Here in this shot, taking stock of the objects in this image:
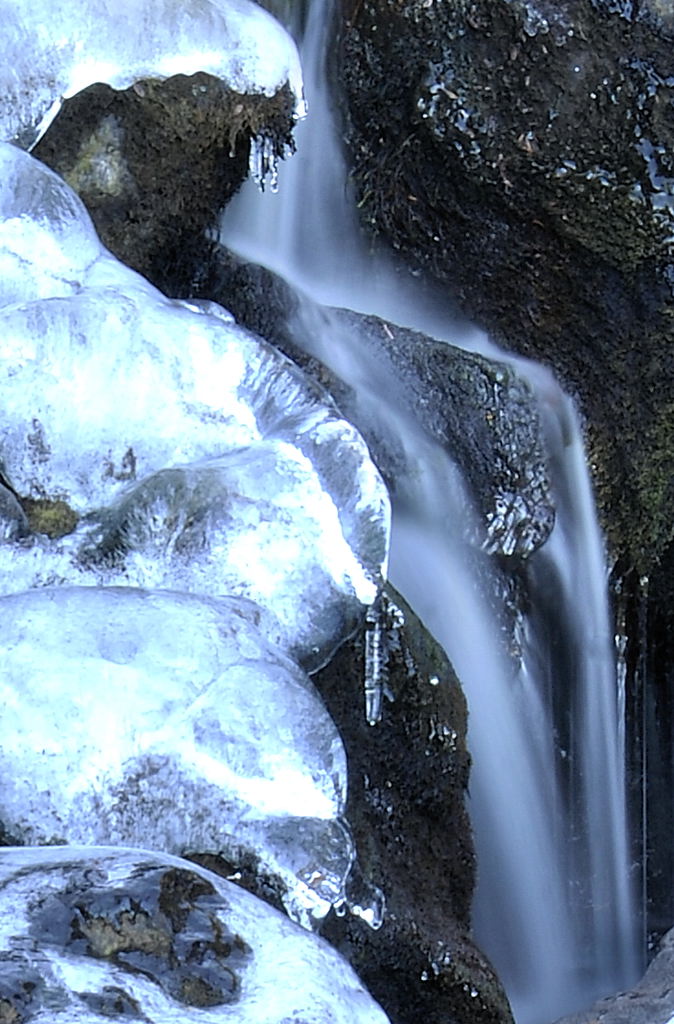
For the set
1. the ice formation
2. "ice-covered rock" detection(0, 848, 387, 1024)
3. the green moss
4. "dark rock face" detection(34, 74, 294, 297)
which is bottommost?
the green moss

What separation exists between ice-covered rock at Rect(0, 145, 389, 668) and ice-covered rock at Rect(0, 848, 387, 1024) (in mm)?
746

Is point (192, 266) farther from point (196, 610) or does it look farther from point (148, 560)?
point (196, 610)

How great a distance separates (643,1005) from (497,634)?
5.72ft

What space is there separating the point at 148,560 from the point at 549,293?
225 centimetres

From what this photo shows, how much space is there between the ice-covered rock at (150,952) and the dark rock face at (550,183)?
9.26ft

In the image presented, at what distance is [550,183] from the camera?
13.3 feet

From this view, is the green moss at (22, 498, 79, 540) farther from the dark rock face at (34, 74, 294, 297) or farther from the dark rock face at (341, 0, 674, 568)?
the dark rock face at (341, 0, 674, 568)

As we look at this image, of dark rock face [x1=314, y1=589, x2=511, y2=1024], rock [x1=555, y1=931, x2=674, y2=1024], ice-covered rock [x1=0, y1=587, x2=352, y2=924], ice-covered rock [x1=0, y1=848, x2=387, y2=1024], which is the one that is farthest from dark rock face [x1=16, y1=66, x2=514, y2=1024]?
ice-covered rock [x1=0, y1=848, x2=387, y2=1024]

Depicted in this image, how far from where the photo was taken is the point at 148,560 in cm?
234

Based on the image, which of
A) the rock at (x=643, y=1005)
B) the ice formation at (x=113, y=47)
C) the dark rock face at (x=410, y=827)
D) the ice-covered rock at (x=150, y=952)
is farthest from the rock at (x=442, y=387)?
the ice-covered rock at (x=150, y=952)

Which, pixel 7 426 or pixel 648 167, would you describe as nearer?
pixel 7 426

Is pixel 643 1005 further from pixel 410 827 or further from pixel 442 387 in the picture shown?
pixel 442 387

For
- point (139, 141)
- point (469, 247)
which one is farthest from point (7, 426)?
point (469, 247)

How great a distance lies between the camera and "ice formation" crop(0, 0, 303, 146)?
2980 millimetres
